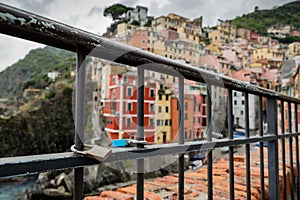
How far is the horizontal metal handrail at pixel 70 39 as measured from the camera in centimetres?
26

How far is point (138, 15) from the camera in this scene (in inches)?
932

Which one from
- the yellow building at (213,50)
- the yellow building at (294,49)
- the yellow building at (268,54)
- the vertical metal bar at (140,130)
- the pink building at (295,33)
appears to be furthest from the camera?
the pink building at (295,33)

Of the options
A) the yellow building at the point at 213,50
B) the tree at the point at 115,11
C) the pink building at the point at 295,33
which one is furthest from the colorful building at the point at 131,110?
the pink building at the point at 295,33

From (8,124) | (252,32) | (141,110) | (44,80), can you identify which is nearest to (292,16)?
(252,32)

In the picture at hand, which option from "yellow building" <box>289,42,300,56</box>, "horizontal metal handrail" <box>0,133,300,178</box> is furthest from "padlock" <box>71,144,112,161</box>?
"yellow building" <box>289,42,300,56</box>

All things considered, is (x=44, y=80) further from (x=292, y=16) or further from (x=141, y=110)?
(x=292, y=16)

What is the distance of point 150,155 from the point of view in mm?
458

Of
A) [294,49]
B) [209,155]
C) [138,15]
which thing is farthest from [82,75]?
[294,49]

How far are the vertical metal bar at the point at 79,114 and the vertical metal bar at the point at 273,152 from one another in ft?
2.74

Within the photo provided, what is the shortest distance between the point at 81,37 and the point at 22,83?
22.0m

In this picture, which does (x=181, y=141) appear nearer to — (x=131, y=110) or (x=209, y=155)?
(x=209, y=155)

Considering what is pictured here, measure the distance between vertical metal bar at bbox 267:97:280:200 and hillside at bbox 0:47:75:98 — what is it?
51.5 feet

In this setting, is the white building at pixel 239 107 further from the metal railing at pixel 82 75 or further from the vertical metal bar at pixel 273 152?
the metal railing at pixel 82 75

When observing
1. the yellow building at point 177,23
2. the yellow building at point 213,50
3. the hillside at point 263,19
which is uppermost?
the hillside at point 263,19
